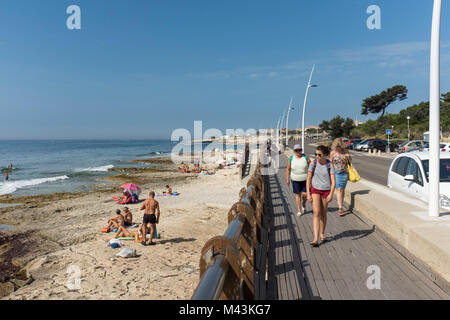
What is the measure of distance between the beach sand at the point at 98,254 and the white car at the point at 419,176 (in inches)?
212

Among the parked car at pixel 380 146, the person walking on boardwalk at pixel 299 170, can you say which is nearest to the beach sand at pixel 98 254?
the person walking on boardwalk at pixel 299 170

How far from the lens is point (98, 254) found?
33.4 feet

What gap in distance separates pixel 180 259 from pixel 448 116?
63.7 metres

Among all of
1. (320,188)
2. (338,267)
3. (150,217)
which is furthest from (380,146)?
(338,267)

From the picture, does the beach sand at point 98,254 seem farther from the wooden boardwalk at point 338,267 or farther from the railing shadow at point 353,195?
the railing shadow at point 353,195

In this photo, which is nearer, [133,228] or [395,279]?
[395,279]

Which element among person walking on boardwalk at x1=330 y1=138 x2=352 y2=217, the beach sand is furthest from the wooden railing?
person walking on boardwalk at x1=330 y1=138 x2=352 y2=217

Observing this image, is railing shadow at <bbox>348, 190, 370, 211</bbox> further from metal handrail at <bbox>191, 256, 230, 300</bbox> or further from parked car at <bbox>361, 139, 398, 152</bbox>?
parked car at <bbox>361, 139, 398, 152</bbox>

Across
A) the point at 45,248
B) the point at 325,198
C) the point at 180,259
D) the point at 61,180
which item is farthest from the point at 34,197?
the point at 325,198

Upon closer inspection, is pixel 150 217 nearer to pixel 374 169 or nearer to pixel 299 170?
pixel 299 170

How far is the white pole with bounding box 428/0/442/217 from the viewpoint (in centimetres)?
496

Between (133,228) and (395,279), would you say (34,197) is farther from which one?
(395,279)

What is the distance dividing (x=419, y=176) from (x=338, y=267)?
159 inches
